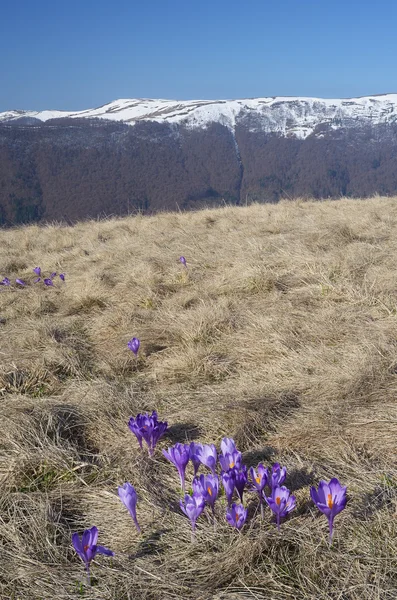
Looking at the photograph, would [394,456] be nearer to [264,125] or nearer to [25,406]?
[25,406]

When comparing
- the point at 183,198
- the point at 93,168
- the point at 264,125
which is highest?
the point at 264,125

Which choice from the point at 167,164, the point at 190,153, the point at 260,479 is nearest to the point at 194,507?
the point at 260,479

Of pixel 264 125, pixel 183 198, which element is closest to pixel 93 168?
pixel 183 198

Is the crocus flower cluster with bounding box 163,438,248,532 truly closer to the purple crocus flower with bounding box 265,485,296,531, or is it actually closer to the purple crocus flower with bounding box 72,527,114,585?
the purple crocus flower with bounding box 265,485,296,531

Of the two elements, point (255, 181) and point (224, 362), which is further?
point (255, 181)

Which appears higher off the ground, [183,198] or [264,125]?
[264,125]

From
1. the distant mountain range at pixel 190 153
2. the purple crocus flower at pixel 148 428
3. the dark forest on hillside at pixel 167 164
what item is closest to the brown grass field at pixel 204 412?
the purple crocus flower at pixel 148 428

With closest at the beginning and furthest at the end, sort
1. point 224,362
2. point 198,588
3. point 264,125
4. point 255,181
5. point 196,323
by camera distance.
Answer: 1. point 198,588
2. point 224,362
3. point 196,323
4. point 255,181
5. point 264,125
